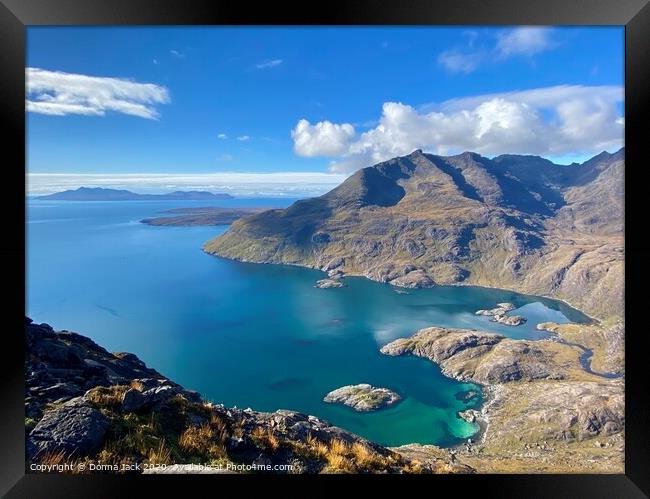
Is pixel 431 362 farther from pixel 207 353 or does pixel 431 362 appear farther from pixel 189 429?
pixel 189 429

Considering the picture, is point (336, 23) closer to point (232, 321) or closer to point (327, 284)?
point (232, 321)

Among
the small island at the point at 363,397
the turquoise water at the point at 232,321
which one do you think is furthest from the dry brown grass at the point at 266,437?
the small island at the point at 363,397

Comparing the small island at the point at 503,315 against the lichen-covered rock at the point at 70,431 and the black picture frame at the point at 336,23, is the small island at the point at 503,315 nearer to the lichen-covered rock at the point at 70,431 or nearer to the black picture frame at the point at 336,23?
the black picture frame at the point at 336,23

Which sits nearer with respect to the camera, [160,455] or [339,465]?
[160,455]

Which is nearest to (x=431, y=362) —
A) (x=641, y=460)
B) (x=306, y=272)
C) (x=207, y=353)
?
(x=207, y=353)

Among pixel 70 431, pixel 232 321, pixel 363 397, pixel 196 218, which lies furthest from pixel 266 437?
pixel 196 218
